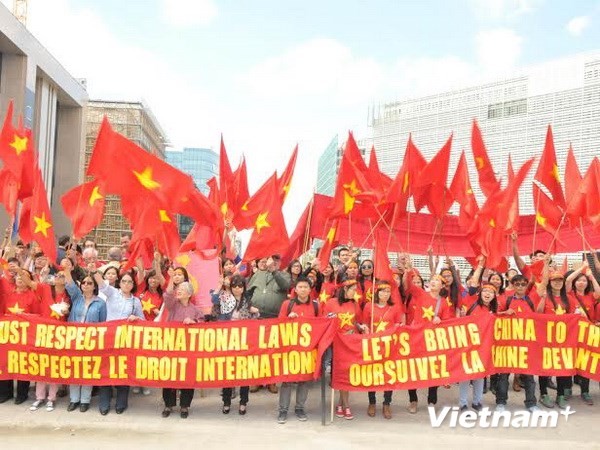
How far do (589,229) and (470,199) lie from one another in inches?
115

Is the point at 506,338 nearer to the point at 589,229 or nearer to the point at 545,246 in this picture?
the point at 589,229

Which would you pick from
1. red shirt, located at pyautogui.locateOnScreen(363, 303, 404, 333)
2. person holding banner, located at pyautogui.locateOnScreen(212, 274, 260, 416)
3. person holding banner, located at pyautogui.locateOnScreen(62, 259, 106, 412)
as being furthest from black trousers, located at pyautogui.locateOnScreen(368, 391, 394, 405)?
person holding banner, located at pyautogui.locateOnScreen(62, 259, 106, 412)

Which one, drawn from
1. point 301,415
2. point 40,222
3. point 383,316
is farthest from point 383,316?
point 40,222

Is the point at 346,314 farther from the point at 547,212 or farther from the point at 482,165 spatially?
the point at 547,212

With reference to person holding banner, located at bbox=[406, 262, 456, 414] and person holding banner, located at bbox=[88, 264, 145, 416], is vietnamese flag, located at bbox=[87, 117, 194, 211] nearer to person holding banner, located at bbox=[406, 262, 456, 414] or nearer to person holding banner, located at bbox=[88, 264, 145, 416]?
person holding banner, located at bbox=[88, 264, 145, 416]

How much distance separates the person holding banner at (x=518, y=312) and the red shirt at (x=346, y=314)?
1.71m

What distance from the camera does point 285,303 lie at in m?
6.62

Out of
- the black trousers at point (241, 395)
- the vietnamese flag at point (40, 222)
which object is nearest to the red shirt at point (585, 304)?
the black trousers at point (241, 395)

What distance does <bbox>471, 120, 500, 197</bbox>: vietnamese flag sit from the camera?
29.2 feet

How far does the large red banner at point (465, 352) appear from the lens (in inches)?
254

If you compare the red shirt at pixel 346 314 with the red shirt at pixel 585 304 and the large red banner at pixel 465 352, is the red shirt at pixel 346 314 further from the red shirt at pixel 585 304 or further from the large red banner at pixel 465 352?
the red shirt at pixel 585 304

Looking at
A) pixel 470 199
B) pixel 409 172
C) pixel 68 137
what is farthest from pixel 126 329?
pixel 68 137

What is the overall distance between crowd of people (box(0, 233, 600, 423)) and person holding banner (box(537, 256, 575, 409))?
1 centimetres

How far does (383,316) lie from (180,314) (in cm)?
229
